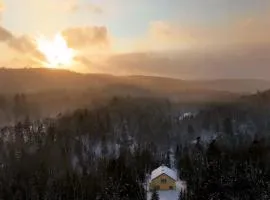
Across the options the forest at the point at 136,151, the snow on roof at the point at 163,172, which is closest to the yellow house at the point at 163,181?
the snow on roof at the point at 163,172

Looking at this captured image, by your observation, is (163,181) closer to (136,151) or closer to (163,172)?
(163,172)

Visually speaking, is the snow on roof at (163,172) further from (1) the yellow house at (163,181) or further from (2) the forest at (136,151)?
(2) the forest at (136,151)

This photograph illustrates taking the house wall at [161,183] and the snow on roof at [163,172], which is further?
the snow on roof at [163,172]

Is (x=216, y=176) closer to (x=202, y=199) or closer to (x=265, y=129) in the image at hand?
(x=202, y=199)

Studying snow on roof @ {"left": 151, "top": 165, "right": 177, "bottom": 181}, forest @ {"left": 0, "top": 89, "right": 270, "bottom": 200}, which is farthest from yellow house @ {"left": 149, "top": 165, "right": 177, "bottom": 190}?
forest @ {"left": 0, "top": 89, "right": 270, "bottom": 200}

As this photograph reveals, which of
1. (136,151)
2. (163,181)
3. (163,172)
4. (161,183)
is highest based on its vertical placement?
(136,151)

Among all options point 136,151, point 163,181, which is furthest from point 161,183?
point 136,151

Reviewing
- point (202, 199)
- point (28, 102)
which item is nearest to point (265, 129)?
point (202, 199)

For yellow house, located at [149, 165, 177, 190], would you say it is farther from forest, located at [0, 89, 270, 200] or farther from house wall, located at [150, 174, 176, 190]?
forest, located at [0, 89, 270, 200]
